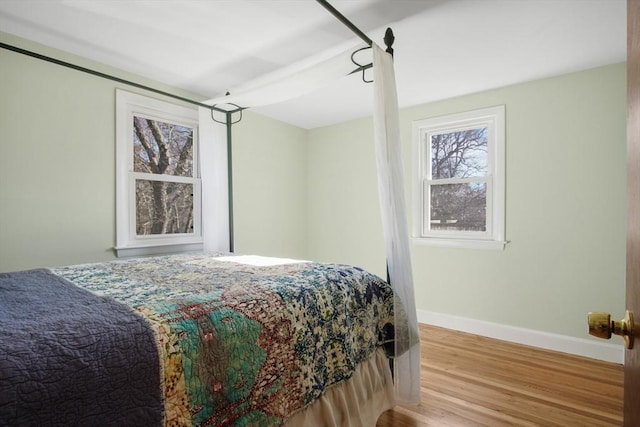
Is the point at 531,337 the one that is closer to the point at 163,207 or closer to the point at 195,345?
the point at 195,345

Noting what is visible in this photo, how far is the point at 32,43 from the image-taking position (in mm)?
2197

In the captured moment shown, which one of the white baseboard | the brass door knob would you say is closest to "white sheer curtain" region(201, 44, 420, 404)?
the brass door knob

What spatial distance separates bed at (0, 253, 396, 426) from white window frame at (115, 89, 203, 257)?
0.79 m

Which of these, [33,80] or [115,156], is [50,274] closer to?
[115,156]

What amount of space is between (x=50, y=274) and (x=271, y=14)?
74.6 inches

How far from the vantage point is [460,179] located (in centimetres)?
328

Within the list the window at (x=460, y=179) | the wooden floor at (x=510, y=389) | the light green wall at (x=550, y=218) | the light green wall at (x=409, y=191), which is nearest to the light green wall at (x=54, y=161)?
the light green wall at (x=409, y=191)

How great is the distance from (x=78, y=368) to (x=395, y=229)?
147 centimetres

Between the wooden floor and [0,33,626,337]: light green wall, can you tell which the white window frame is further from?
the wooden floor

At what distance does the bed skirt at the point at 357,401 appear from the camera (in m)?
1.37

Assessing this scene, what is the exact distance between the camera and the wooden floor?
5.89ft

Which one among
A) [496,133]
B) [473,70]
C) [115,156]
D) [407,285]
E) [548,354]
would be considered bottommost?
[548,354]

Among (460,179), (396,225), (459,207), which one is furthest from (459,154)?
(396,225)

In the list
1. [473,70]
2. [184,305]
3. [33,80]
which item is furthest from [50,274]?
[473,70]
